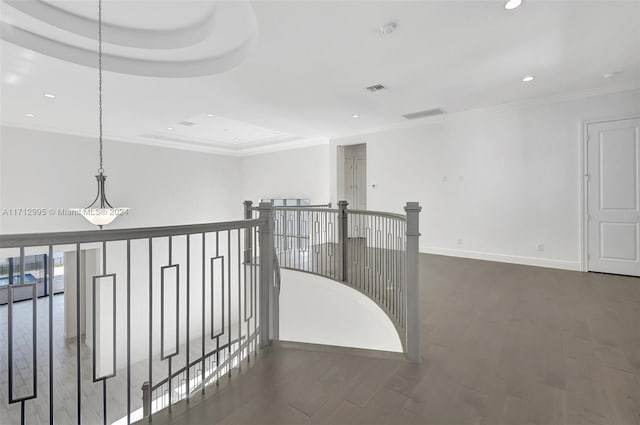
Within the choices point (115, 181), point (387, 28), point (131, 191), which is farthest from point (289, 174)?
point (387, 28)

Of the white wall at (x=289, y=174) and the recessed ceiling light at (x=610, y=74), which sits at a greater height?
the recessed ceiling light at (x=610, y=74)

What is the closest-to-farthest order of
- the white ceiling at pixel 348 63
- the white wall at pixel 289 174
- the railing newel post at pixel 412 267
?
the railing newel post at pixel 412 267 < the white ceiling at pixel 348 63 < the white wall at pixel 289 174

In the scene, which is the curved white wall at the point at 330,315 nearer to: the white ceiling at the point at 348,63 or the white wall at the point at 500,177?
the white wall at the point at 500,177

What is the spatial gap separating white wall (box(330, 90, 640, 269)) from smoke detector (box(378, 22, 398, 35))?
3.35 meters

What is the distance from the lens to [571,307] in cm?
326

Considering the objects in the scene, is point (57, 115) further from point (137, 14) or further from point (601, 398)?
point (601, 398)

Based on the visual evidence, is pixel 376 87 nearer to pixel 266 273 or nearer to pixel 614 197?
pixel 266 273

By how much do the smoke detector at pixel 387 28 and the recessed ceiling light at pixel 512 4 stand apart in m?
0.92

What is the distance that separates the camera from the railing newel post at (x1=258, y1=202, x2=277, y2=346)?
8.15ft

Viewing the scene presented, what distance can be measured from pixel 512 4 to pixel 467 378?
3.02 m

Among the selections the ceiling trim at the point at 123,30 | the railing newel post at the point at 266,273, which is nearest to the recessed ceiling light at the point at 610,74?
the railing newel post at the point at 266,273

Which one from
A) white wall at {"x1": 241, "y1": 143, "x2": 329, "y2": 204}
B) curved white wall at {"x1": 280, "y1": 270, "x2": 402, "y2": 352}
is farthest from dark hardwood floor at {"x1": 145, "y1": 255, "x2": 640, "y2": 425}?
white wall at {"x1": 241, "y1": 143, "x2": 329, "y2": 204}

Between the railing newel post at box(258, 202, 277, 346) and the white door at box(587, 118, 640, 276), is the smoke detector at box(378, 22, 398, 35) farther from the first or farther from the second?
the white door at box(587, 118, 640, 276)

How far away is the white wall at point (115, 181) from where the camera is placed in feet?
20.6
